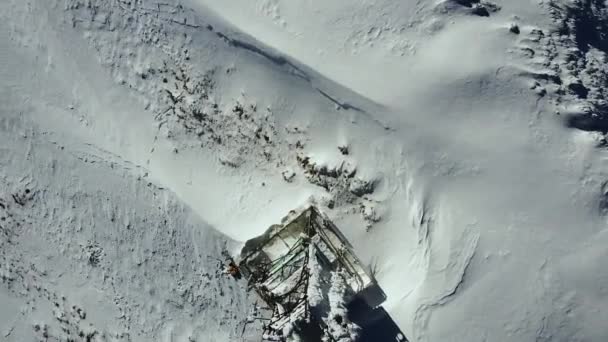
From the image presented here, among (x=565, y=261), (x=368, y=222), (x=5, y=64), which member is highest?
(x=5, y=64)

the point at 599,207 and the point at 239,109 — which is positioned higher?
the point at 239,109

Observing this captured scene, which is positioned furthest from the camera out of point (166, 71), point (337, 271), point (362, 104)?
point (166, 71)

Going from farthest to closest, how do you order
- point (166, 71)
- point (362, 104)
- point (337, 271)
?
point (166, 71)
point (362, 104)
point (337, 271)

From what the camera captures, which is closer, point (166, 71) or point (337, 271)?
point (337, 271)

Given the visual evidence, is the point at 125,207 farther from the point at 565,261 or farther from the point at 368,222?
the point at 565,261

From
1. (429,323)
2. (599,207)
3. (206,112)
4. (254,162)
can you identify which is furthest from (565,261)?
(206,112)

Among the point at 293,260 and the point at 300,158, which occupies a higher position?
the point at 300,158
